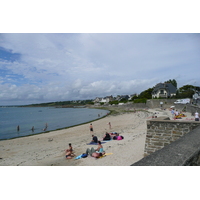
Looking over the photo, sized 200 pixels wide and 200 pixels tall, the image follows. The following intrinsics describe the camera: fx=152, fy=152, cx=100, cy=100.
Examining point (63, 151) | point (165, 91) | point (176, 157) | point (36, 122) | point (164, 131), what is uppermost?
point (165, 91)

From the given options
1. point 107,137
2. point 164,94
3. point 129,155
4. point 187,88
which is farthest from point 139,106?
point 129,155

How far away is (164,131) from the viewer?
21.1 feet

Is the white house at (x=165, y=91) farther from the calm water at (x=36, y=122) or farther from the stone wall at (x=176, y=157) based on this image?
the stone wall at (x=176, y=157)

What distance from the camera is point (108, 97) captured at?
494 feet

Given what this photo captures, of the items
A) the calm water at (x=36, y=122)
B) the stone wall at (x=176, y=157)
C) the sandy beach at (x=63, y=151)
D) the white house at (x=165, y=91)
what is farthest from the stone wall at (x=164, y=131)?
the white house at (x=165, y=91)

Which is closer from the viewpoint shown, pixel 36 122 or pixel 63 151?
pixel 63 151

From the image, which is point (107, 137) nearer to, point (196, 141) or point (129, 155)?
point (129, 155)

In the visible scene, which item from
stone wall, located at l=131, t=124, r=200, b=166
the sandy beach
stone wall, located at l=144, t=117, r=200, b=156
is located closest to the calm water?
the sandy beach

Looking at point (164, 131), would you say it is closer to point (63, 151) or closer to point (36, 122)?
point (63, 151)

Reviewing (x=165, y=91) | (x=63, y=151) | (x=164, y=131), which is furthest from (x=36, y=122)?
(x=165, y=91)

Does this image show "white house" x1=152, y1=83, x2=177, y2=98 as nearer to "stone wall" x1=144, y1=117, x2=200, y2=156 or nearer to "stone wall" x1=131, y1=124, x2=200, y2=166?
"stone wall" x1=144, y1=117, x2=200, y2=156

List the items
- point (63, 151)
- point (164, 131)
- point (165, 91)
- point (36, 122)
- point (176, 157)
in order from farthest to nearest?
point (165, 91) → point (36, 122) → point (63, 151) → point (164, 131) → point (176, 157)

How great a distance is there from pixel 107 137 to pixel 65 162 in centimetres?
516

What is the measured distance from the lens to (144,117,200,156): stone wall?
6.09 metres
